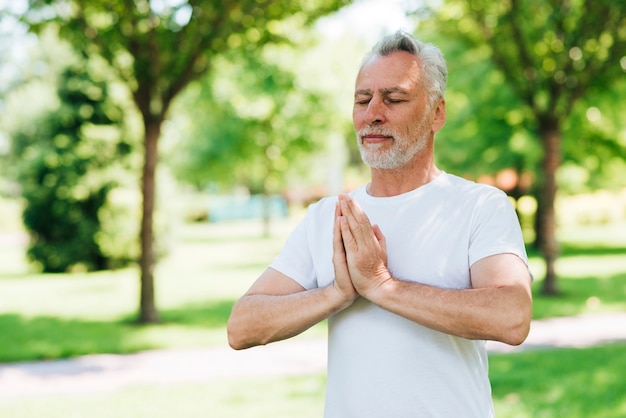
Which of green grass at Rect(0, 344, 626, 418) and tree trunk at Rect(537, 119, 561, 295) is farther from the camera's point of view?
tree trunk at Rect(537, 119, 561, 295)

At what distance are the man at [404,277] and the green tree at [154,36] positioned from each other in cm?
967

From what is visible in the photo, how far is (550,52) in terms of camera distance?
547 inches

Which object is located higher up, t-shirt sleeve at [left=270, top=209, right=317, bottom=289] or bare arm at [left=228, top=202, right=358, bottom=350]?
t-shirt sleeve at [left=270, top=209, right=317, bottom=289]

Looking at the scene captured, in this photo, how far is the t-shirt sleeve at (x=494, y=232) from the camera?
234 cm

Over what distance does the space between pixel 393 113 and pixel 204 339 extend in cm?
878

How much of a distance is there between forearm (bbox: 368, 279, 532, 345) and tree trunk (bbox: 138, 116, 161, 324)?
10419 mm

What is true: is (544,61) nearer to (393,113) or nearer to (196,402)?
(196,402)

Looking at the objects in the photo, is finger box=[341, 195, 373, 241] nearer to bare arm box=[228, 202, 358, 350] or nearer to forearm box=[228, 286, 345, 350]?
bare arm box=[228, 202, 358, 350]

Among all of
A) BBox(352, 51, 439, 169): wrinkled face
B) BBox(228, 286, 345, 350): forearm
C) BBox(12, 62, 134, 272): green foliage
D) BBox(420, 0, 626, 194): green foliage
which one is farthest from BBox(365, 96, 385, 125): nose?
BBox(12, 62, 134, 272): green foliage

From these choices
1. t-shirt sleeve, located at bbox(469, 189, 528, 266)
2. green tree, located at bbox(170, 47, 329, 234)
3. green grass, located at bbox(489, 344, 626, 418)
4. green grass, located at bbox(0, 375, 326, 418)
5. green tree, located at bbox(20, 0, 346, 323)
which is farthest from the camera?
green tree, located at bbox(170, 47, 329, 234)

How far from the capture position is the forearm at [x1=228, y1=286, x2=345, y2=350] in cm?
241

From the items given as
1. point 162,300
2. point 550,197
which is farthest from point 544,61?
point 162,300

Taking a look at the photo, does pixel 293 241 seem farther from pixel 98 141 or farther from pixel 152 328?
pixel 98 141

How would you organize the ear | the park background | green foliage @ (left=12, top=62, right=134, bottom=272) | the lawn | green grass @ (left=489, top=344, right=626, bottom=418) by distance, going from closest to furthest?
the ear, green grass @ (left=489, top=344, right=626, bottom=418), the lawn, the park background, green foliage @ (left=12, top=62, right=134, bottom=272)
